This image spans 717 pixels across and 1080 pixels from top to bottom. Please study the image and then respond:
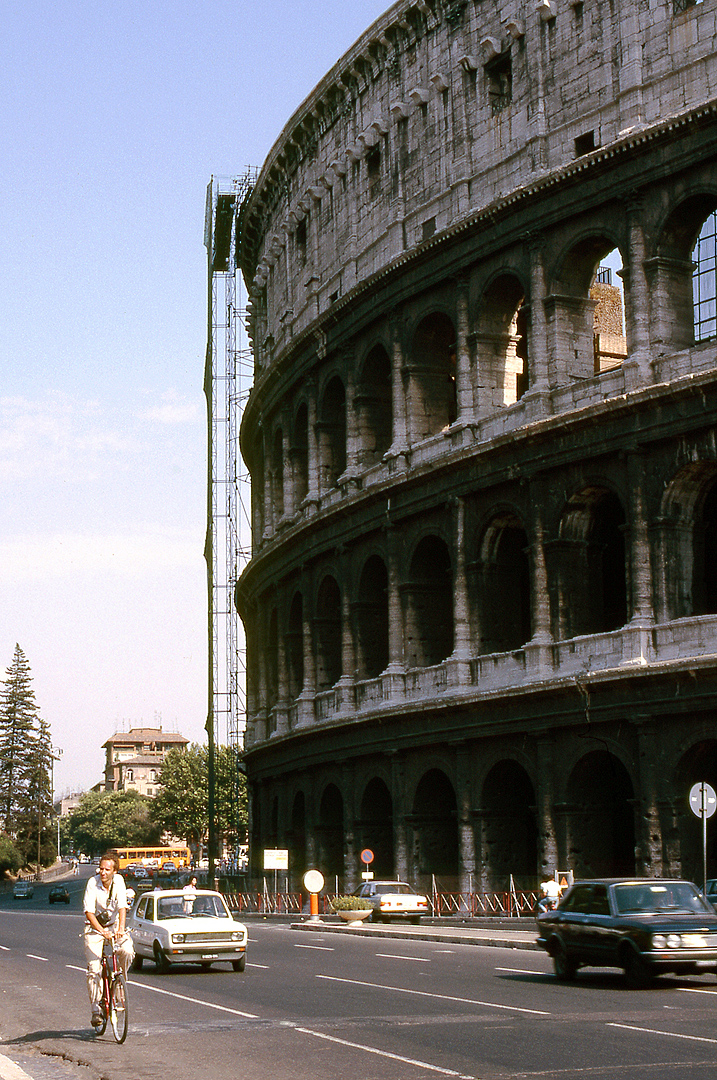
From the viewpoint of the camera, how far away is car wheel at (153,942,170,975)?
22.8 meters

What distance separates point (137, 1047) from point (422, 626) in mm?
27161

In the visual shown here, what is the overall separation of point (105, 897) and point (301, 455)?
36787mm

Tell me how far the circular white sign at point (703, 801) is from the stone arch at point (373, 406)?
20.6 meters

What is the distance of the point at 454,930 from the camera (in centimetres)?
3275

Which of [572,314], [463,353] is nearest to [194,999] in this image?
[572,314]

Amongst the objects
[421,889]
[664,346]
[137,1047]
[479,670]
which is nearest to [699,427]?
[664,346]

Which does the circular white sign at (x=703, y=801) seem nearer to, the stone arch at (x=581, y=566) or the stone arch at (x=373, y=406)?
the stone arch at (x=581, y=566)

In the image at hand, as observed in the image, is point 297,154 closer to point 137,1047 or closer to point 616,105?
point 616,105

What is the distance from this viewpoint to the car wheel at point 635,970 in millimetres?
18609

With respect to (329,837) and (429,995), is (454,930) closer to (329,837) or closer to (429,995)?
(329,837)

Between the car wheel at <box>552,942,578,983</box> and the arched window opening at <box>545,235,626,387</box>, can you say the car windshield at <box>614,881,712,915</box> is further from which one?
the arched window opening at <box>545,235,626,387</box>

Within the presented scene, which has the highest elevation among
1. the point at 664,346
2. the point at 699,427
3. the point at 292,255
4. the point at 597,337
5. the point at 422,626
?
the point at 292,255

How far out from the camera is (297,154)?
164 feet

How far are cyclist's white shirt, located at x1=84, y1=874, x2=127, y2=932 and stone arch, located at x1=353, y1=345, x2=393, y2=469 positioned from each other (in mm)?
29993
